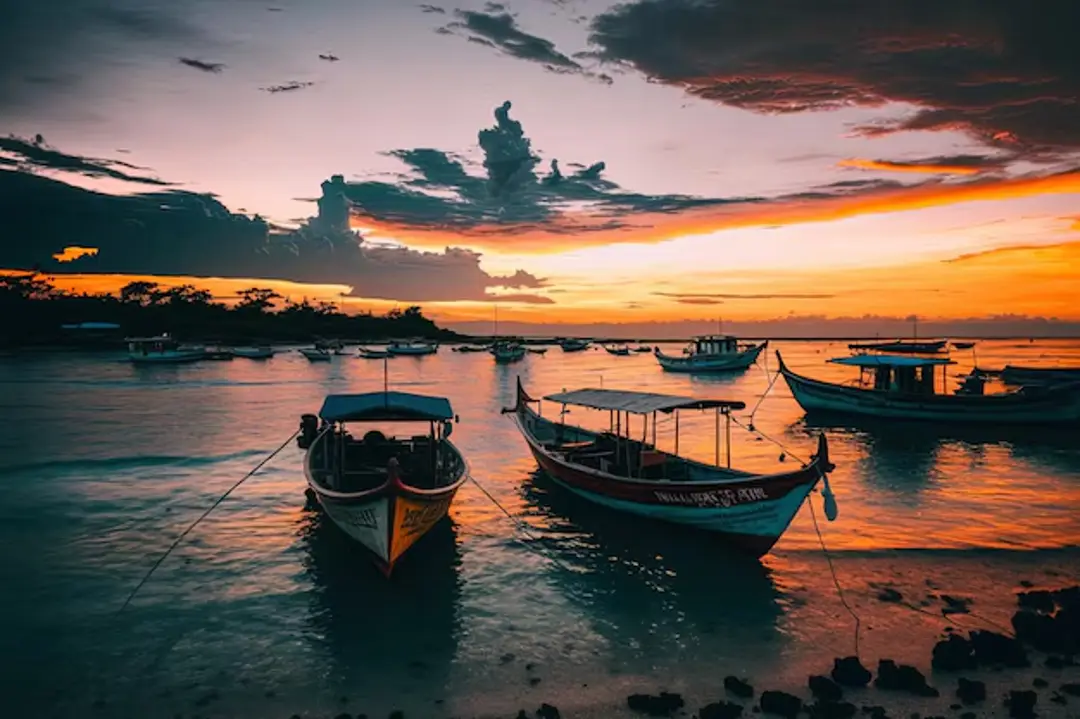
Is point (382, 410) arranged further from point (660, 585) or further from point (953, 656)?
point (953, 656)

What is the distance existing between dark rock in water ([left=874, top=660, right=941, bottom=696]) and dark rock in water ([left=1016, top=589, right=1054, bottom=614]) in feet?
13.5

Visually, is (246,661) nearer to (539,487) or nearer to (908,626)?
(908,626)

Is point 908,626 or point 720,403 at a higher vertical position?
point 720,403

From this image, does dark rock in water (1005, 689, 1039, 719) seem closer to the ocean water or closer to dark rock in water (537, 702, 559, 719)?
the ocean water

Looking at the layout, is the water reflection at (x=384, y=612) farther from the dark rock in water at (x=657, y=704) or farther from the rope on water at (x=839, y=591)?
the rope on water at (x=839, y=591)

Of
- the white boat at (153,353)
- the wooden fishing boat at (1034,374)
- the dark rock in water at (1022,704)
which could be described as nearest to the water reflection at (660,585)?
the dark rock in water at (1022,704)

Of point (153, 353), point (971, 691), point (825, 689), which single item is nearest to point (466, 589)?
point (825, 689)

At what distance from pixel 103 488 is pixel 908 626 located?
22625 mm

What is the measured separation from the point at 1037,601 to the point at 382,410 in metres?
13.6

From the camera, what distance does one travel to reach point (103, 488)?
70.5 feet

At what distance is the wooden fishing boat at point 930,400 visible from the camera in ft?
113

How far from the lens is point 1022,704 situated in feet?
27.4

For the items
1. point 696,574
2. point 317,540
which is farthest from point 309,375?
point 696,574

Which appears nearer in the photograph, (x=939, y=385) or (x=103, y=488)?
(x=103, y=488)
